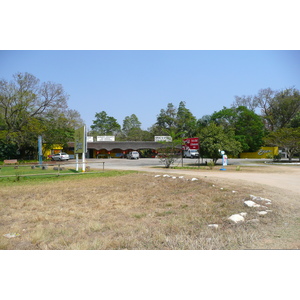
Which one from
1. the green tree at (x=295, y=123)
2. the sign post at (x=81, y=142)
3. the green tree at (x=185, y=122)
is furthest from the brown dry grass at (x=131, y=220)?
the green tree at (x=185, y=122)

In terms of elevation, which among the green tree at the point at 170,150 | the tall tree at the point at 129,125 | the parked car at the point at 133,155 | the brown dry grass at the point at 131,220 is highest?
the tall tree at the point at 129,125

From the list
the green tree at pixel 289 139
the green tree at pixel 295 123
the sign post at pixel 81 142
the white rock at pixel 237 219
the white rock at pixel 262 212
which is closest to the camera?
the white rock at pixel 237 219

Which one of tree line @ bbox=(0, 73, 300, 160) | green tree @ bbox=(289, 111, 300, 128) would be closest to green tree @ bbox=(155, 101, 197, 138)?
tree line @ bbox=(0, 73, 300, 160)

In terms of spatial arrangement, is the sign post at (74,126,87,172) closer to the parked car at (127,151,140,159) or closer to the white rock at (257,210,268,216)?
the white rock at (257,210,268,216)

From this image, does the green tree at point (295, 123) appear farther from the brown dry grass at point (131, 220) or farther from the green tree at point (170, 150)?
the brown dry grass at point (131, 220)

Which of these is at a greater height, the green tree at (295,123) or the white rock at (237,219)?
the green tree at (295,123)

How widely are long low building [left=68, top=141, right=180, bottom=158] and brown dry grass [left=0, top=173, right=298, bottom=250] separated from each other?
23533 mm

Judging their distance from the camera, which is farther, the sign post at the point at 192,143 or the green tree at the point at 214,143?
the green tree at the point at 214,143

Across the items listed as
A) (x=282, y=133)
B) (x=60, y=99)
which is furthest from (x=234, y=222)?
(x=282, y=133)

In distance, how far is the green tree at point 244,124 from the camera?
3362 centimetres

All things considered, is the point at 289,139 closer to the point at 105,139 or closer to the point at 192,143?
the point at 192,143

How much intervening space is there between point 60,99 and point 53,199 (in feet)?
45.5

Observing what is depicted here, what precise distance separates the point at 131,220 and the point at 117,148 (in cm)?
2783

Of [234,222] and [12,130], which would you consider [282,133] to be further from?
[12,130]
